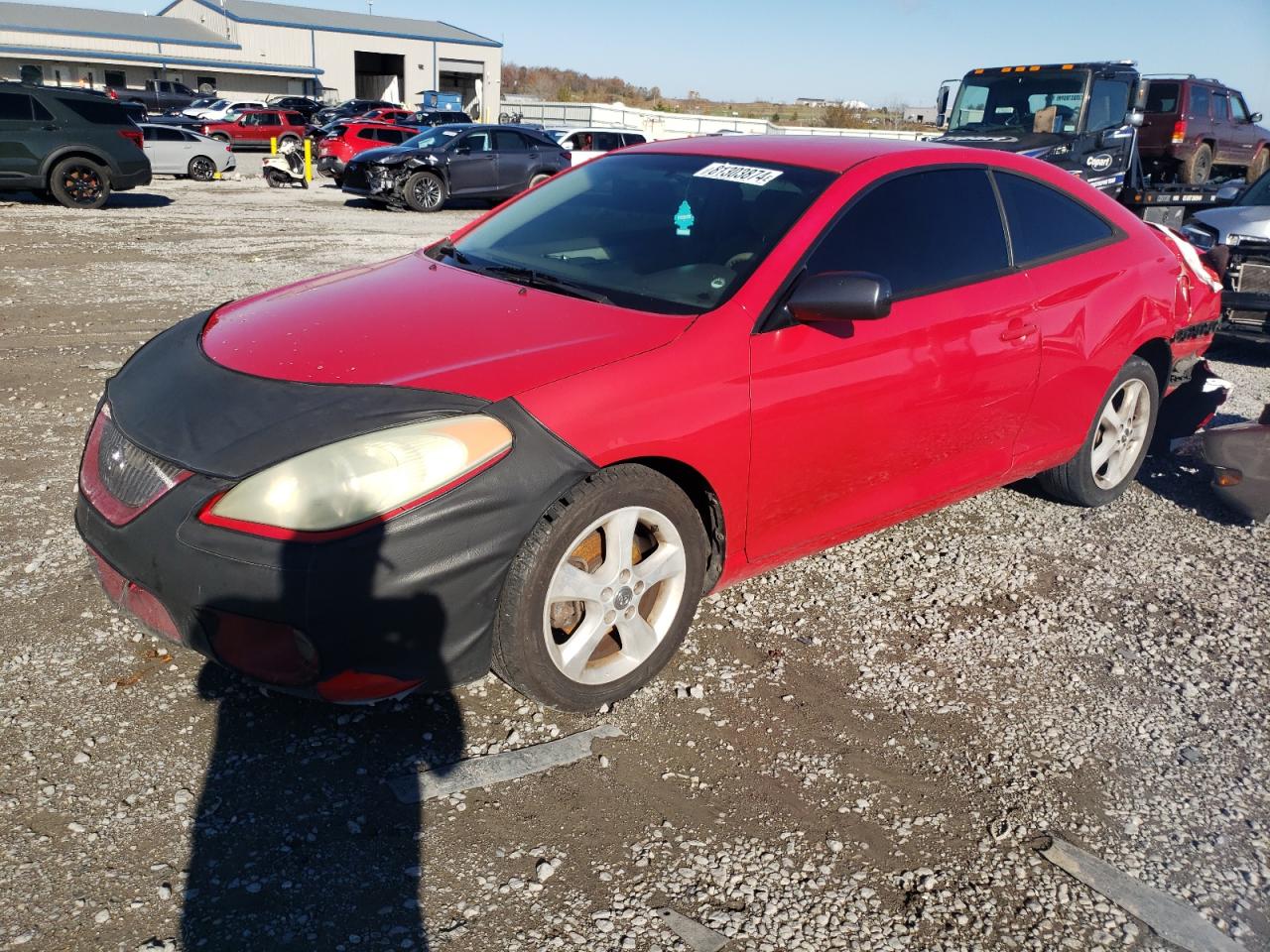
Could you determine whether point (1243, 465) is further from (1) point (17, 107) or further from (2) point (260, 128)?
(2) point (260, 128)

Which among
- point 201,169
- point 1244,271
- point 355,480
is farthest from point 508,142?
point 355,480

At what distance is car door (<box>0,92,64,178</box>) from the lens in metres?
15.6

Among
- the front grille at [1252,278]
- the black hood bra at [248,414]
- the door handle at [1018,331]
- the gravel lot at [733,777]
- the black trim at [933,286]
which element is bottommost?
the gravel lot at [733,777]

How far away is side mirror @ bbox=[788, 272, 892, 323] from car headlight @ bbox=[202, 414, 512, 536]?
1.16 metres

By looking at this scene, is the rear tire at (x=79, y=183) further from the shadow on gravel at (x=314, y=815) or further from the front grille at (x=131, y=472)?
the shadow on gravel at (x=314, y=815)

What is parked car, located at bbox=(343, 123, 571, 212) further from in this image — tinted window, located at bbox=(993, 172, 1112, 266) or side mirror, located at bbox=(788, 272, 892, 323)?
side mirror, located at bbox=(788, 272, 892, 323)

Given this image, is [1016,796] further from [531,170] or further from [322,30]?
[322,30]

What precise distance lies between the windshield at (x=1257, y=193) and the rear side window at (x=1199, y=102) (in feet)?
26.7

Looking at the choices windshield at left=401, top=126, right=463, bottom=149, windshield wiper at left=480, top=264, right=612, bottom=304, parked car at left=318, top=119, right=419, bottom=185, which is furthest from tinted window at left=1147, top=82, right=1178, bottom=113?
windshield wiper at left=480, top=264, right=612, bottom=304

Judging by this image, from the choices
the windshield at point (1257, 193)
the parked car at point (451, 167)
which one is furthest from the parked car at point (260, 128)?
the windshield at point (1257, 193)

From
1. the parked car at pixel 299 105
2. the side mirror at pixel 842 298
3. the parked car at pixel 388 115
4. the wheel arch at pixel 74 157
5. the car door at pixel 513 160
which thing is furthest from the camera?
the parked car at pixel 299 105

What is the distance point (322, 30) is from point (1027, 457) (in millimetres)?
66541

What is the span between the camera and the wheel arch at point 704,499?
3.15m

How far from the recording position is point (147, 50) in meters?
58.9
